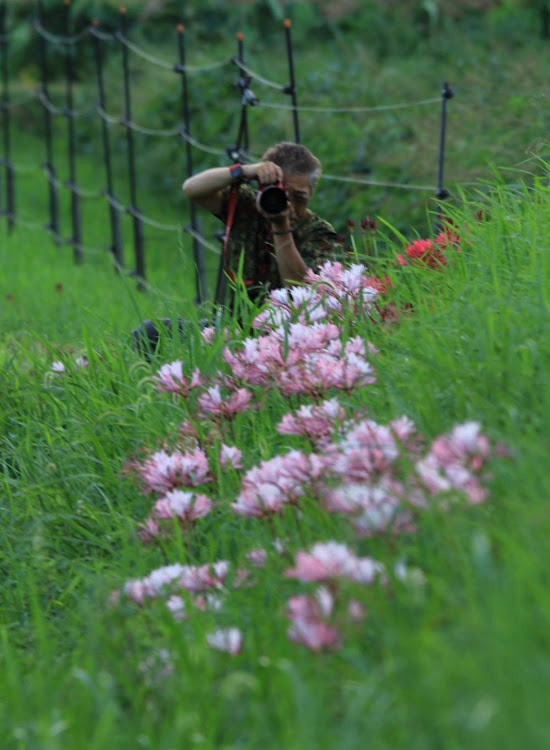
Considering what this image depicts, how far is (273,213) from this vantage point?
4.55 m

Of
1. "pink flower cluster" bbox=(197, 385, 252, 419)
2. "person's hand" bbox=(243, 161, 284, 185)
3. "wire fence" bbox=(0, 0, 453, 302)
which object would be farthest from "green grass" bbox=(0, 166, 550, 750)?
"wire fence" bbox=(0, 0, 453, 302)

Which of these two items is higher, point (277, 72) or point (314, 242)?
point (314, 242)

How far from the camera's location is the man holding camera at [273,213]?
4578 millimetres

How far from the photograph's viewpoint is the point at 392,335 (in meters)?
3.40

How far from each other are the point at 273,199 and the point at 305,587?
7.68ft

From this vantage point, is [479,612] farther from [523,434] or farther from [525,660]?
[523,434]

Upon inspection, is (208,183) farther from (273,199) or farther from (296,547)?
(296,547)

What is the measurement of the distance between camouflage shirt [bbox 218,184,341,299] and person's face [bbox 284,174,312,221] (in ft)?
0.13

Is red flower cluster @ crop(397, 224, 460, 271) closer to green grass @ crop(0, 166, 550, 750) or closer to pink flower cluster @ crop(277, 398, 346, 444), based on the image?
green grass @ crop(0, 166, 550, 750)

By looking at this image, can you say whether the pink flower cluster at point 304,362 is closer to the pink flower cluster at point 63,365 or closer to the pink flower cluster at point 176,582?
the pink flower cluster at point 176,582

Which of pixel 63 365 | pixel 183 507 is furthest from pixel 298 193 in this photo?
pixel 183 507

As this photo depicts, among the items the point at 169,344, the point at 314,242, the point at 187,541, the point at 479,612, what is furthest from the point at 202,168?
the point at 479,612

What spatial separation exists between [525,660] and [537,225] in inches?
77.9

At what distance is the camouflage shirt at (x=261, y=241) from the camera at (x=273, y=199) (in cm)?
36
